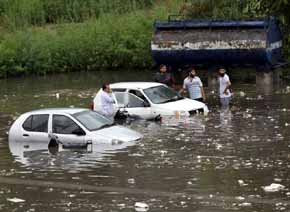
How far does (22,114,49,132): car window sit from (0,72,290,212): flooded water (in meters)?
0.51

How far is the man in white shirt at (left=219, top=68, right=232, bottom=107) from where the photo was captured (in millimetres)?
28422

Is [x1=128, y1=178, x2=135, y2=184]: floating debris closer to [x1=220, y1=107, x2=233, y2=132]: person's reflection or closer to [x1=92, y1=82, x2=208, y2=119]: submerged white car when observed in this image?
[x1=220, y1=107, x2=233, y2=132]: person's reflection

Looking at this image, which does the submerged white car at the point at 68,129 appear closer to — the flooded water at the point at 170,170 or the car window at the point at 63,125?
the car window at the point at 63,125

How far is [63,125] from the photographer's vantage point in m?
21.2

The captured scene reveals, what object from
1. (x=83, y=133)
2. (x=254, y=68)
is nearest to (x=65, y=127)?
(x=83, y=133)

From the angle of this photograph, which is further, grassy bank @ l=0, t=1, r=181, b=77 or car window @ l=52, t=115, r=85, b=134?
grassy bank @ l=0, t=1, r=181, b=77

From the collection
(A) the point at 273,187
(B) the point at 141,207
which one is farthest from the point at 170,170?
(B) the point at 141,207

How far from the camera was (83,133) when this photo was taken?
20.8m

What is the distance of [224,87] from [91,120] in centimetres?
874

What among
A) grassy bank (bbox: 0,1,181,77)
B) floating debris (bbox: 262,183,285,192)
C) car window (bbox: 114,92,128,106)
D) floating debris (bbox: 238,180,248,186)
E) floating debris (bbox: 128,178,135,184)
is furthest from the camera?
grassy bank (bbox: 0,1,181,77)

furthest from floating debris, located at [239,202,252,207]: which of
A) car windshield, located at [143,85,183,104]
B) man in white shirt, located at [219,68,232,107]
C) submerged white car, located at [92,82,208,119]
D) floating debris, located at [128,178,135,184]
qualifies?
man in white shirt, located at [219,68,232,107]

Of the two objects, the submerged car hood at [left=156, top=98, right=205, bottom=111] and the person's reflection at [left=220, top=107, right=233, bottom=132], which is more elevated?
the submerged car hood at [left=156, top=98, right=205, bottom=111]

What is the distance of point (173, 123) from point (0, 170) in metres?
8.16

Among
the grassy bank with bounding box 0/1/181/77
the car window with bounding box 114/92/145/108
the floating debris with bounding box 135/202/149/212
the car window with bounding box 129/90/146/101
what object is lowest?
the floating debris with bounding box 135/202/149/212
